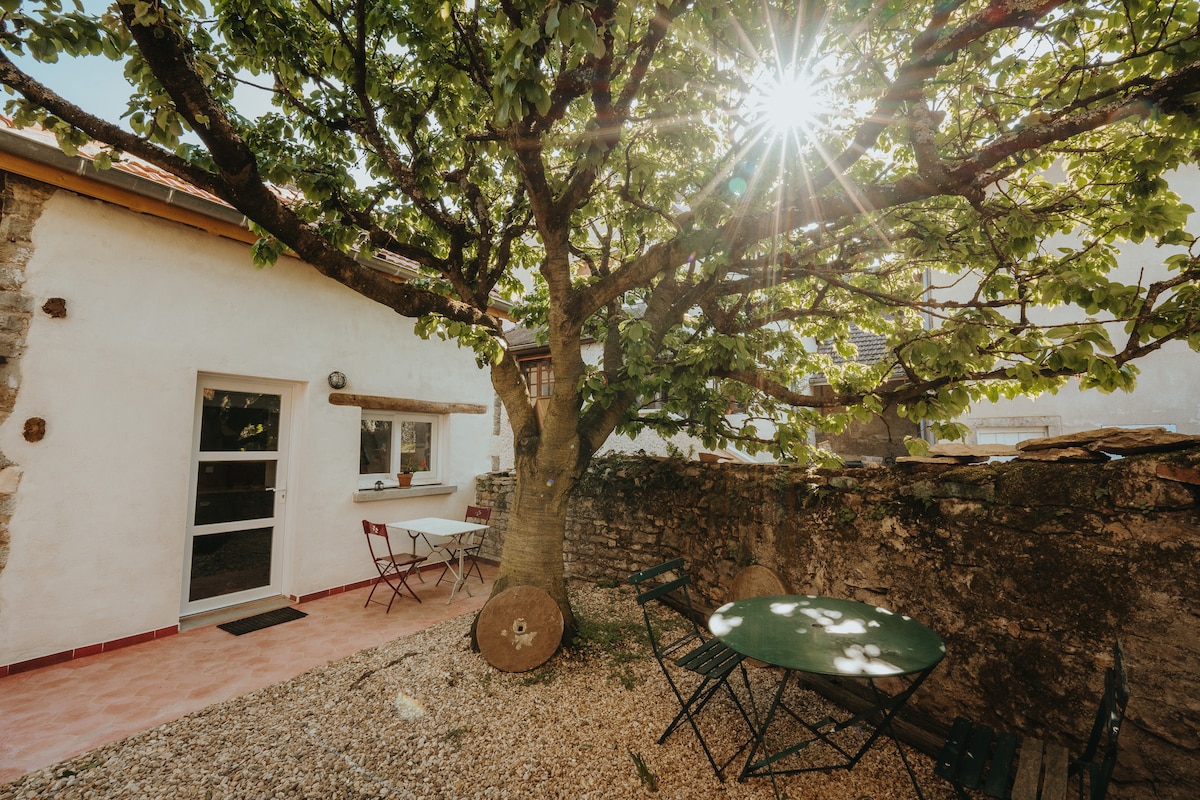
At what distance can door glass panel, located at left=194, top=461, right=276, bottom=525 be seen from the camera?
5082 millimetres

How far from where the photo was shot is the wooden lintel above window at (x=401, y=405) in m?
6.14

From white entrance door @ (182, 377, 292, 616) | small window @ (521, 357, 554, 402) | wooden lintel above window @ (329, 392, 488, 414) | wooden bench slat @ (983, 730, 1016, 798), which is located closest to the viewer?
wooden bench slat @ (983, 730, 1016, 798)

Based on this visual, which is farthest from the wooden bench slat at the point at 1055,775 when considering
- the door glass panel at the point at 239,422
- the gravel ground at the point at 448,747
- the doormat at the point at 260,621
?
the door glass panel at the point at 239,422

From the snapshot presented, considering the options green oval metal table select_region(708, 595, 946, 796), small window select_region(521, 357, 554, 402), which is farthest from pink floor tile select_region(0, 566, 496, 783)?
small window select_region(521, 357, 554, 402)

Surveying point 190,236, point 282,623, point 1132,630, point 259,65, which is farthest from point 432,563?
point 1132,630

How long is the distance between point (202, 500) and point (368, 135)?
4179mm

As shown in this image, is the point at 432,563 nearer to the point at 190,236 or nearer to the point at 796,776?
the point at 190,236

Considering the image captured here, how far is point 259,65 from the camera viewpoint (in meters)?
3.47

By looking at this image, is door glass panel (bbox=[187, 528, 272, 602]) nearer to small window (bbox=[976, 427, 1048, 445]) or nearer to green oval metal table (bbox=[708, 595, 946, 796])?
green oval metal table (bbox=[708, 595, 946, 796])

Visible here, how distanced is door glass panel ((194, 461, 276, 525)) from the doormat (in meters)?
1.08

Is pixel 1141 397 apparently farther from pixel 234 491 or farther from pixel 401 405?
pixel 234 491

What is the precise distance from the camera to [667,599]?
531cm

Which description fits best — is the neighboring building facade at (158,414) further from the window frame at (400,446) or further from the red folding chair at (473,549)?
the red folding chair at (473,549)

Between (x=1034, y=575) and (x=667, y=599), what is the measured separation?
3.31 m
